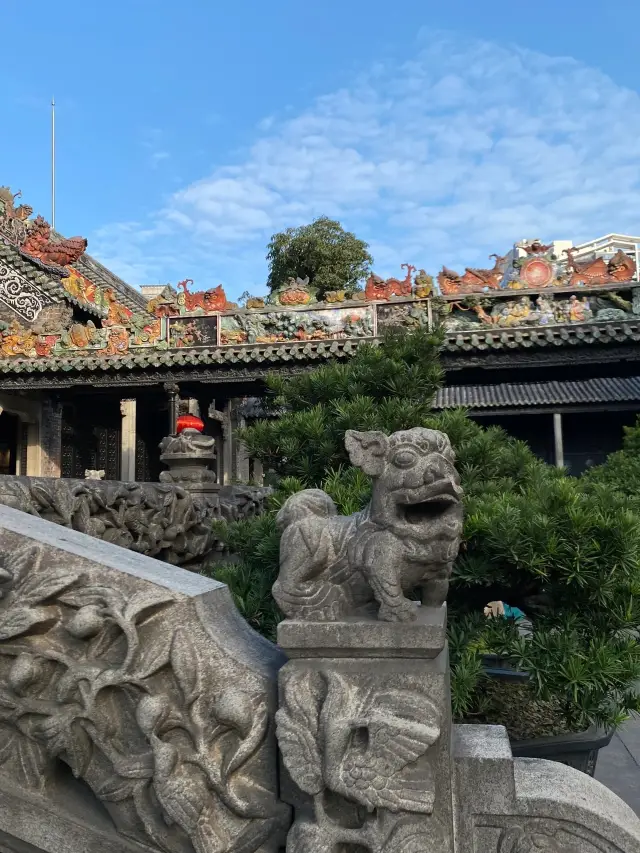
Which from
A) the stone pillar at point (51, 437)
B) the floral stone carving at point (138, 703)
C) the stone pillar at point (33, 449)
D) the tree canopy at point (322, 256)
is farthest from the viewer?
the tree canopy at point (322, 256)

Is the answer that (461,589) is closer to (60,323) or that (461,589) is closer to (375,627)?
(375,627)

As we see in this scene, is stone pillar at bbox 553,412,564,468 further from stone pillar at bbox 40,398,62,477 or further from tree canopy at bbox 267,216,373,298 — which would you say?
stone pillar at bbox 40,398,62,477

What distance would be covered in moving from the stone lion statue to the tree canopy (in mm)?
19409

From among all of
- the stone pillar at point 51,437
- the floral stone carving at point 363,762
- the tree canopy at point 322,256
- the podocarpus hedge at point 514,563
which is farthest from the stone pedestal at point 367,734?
the tree canopy at point 322,256

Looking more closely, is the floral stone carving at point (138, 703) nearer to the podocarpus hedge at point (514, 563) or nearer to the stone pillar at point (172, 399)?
the podocarpus hedge at point (514, 563)

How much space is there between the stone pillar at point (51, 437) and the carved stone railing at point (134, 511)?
8571 mm

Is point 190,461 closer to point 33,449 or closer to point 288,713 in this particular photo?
point 288,713

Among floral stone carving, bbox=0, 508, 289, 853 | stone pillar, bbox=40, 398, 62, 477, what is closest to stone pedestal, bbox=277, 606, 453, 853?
floral stone carving, bbox=0, 508, 289, 853

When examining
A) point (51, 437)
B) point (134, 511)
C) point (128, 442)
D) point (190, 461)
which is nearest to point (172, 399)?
point (128, 442)

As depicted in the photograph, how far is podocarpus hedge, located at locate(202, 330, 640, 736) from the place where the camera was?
272 cm

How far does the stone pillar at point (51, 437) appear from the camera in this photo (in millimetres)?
14281

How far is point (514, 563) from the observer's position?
2.85 m

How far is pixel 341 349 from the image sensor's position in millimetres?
11750

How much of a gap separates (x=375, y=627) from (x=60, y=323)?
573 inches
